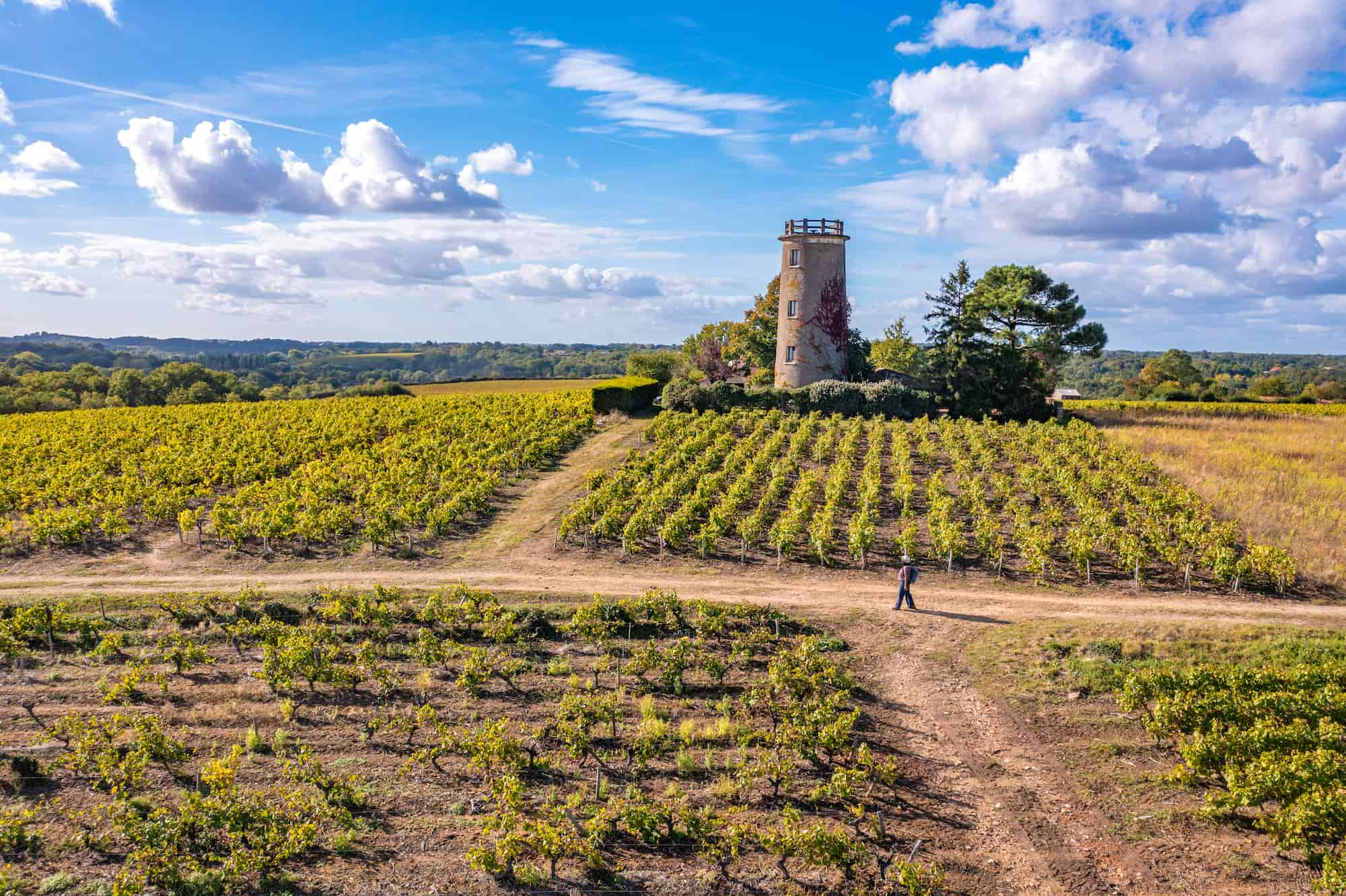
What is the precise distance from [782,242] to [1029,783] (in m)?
44.2

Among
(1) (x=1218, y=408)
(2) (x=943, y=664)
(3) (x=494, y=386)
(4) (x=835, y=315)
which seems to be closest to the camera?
(2) (x=943, y=664)

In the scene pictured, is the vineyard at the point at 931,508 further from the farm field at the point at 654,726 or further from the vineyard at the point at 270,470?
the vineyard at the point at 270,470

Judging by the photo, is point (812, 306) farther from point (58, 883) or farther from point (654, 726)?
point (58, 883)

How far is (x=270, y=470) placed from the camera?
33.8 m

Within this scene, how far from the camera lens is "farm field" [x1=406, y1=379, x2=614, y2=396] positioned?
73.1 metres

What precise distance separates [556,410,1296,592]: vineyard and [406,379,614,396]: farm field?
36.0 meters

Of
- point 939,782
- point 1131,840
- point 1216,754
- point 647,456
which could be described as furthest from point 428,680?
point 647,456

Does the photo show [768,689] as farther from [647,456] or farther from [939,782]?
[647,456]

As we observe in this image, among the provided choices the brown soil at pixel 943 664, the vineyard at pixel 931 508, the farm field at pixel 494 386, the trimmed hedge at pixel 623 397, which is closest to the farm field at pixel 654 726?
the brown soil at pixel 943 664

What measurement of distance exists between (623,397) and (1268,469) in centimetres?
3448

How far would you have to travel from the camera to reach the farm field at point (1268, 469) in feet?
78.0

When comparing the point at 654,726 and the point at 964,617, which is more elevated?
the point at 964,617

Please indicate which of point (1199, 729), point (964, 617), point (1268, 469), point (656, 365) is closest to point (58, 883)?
point (1199, 729)

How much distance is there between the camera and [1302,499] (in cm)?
2781
